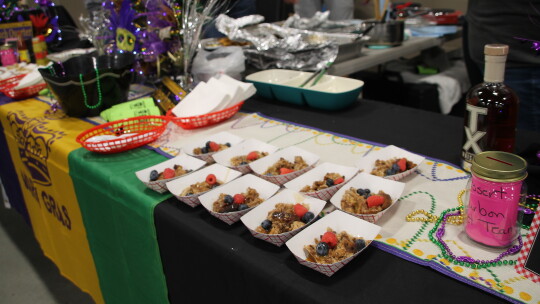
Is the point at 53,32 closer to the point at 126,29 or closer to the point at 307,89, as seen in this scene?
the point at 126,29

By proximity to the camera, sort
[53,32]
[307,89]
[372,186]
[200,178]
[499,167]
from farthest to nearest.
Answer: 1. [53,32]
2. [307,89]
3. [200,178]
4. [372,186]
5. [499,167]

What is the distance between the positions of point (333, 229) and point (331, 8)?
10.7 ft

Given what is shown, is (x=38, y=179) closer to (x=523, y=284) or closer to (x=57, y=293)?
(x=57, y=293)

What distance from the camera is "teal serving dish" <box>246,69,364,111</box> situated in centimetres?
120

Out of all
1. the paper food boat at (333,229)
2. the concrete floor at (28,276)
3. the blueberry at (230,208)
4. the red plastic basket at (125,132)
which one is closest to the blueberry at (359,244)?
the paper food boat at (333,229)

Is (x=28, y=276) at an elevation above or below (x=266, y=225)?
below

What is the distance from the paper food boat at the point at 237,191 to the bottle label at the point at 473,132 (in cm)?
35

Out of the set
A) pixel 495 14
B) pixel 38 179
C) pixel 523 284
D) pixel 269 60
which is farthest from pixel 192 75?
pixel 523 284

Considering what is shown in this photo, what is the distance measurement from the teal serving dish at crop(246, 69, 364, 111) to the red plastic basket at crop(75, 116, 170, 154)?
356 mm

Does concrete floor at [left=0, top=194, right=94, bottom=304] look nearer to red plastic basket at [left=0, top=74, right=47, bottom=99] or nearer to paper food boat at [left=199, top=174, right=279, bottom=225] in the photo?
red plastic basket at [left=0, top=74, right=47, bottom=99]

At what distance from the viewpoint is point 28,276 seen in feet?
5.87

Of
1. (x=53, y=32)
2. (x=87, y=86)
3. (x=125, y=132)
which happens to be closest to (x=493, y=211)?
(x=125, y=132)

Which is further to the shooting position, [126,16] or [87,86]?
[126,16]

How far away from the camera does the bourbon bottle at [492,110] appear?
2.21 ft
